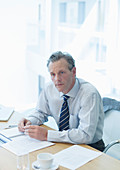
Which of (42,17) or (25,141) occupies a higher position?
(42,17)

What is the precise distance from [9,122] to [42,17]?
2313mm

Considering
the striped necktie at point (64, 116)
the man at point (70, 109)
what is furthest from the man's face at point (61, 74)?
the striped necktie at point (64, 116)

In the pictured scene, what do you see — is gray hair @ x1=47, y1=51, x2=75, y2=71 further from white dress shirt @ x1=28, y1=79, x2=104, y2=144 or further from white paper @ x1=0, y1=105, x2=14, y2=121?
white paper @ x1=0, y1=105, x2=14, y2=121

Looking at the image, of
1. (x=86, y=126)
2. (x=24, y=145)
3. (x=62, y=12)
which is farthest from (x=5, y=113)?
(x=62, y=12)

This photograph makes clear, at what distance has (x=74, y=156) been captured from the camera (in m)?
1.40

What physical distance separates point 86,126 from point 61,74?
396 mm

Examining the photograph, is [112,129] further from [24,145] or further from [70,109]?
[24,145]

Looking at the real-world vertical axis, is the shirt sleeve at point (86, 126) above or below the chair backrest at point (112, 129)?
above

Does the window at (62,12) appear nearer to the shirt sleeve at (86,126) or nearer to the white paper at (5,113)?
the white paper at (5,113)

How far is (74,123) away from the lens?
1820 millimetres

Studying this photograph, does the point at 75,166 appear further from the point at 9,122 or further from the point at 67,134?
the point at 9,122

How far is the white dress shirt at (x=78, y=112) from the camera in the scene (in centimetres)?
161

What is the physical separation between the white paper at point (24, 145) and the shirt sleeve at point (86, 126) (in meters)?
0.08

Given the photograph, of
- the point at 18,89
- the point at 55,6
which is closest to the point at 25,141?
the point at 55,6
